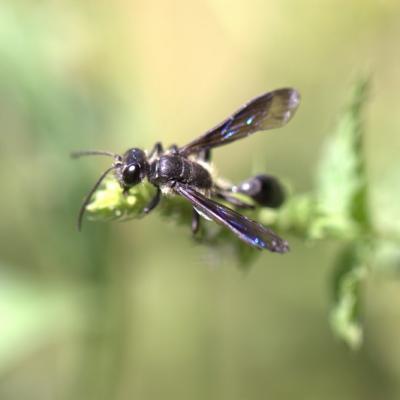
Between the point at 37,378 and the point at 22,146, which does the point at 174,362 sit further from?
the point at 22,146

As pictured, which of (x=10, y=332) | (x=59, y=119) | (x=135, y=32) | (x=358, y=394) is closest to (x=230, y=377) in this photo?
(x=358, y=394)

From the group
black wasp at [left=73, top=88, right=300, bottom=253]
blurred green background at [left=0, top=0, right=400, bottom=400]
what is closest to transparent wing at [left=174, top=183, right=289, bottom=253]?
black wasp at [left=73, top=88, right=300, bottom=253]

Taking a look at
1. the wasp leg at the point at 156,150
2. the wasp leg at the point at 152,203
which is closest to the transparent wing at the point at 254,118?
the wasp leg at the point at 156,150

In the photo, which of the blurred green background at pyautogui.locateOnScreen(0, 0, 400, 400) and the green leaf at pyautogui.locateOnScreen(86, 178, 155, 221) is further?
the blurred green background at pyautogui.locateOnScreen(0, 0, 400, 400)

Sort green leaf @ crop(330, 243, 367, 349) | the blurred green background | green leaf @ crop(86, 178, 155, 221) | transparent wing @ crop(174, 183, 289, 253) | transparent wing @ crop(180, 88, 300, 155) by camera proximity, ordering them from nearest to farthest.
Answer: transparent wing @ crop(174, 183, 289, 253) → green leaf @ crop(86, 178, 155, 221) → green leaf @ crop(330, 243, 367, 349) → transparent wing @ crop(180, 88, 300, 155) → the blurred green background

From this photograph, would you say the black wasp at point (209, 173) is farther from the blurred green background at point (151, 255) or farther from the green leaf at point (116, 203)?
the blurred green background at point (151, 255)

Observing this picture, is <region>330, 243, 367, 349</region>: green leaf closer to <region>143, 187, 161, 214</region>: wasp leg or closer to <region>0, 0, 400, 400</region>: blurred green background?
<region>143, 187, 161, 214</region>: wasp leg

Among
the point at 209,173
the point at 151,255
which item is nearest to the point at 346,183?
the point at 209,173
